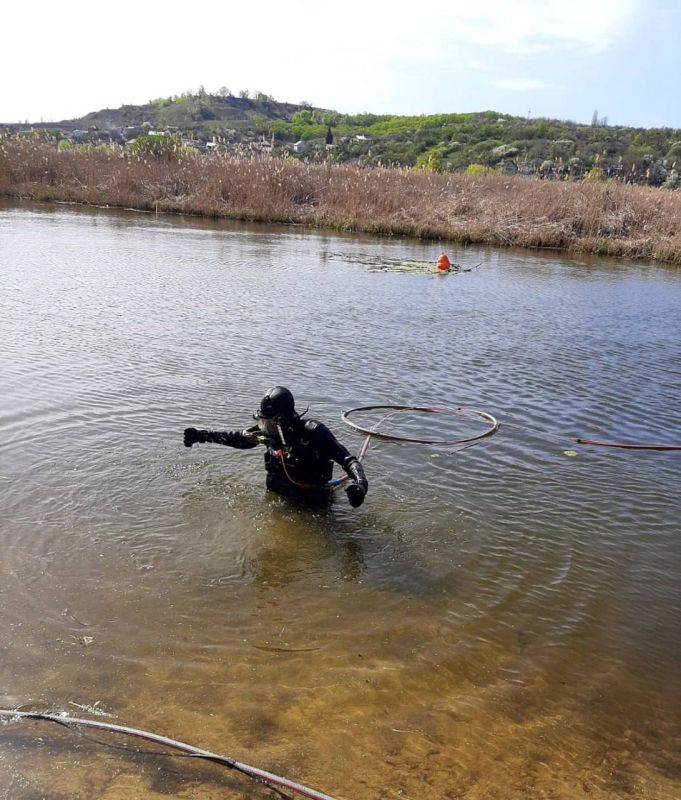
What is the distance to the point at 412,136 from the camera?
7419cm

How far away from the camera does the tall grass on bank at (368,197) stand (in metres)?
25.9

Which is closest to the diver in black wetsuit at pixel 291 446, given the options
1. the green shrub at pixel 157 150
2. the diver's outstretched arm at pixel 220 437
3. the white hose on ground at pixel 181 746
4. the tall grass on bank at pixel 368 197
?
the diver's outstretched arm at pixel 220 437

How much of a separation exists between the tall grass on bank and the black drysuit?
22775 millimetres

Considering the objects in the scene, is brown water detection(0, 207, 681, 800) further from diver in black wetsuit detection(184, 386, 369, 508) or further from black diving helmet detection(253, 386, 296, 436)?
black diving helmet detection(253, 386, 296, 436)

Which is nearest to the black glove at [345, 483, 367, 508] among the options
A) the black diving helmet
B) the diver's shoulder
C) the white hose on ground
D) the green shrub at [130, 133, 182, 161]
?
the diver's shoulder

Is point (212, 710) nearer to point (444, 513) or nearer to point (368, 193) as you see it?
point (444, 513)

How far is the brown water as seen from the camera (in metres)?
2.97

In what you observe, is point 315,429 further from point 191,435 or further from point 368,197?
point 368,197

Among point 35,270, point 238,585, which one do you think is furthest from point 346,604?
point 35,270

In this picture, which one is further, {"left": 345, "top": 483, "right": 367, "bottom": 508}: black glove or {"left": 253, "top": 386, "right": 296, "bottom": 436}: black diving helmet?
{"left": 253, "top": 386, "right": 296, "bottom": 436}: black diving helmet

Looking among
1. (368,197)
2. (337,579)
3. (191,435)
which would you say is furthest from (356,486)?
(368,197)

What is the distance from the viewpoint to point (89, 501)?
5.08 m

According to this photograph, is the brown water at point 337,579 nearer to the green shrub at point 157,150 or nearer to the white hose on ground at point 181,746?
the white hose on ground at point 181,746

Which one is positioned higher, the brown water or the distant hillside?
the distant hillside
